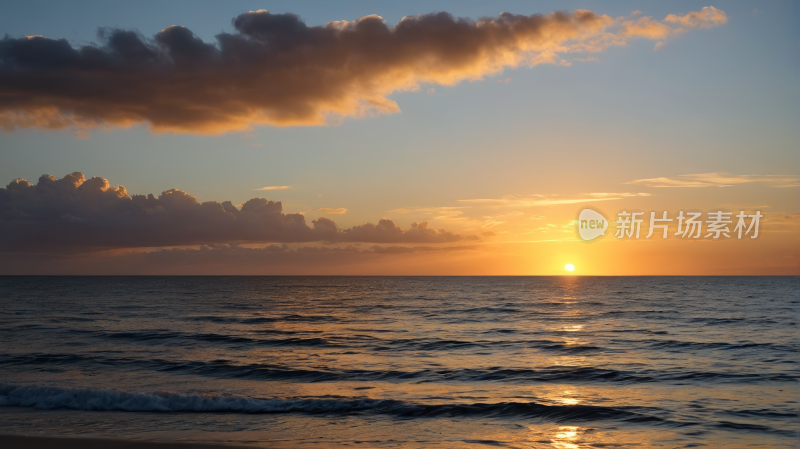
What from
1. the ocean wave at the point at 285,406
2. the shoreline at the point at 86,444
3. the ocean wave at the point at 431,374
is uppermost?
the shoreline at the point at 86,444

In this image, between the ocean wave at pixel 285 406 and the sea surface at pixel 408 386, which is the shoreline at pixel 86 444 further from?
the ocean wave at pixel 285 406

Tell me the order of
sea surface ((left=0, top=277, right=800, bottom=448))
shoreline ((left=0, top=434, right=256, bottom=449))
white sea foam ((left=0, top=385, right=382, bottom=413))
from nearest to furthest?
shoreline ((left=0, top=434, right=256, bottom=449)) < sea surface ((left=0, top=277, right=800, bottom=448)) < white sea foam ((left=0, top=385, right=382, bottom=413))

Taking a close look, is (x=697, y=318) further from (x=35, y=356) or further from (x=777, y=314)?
(x=35, y=356)

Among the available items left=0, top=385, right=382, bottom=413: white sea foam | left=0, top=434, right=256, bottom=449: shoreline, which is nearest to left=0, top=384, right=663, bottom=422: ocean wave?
left=0, top=385, right=382, bottom=413: white sea foam

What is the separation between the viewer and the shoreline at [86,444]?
11.4 metres

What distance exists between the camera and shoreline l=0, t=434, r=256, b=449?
1139 cm

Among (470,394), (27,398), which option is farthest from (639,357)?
(27,398)

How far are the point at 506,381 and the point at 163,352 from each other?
62.3 feet

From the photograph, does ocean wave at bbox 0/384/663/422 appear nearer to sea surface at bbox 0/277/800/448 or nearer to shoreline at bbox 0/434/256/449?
sea surface at bbox 0/277/800/448

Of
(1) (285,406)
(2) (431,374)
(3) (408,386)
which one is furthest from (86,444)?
(2) (431,374)

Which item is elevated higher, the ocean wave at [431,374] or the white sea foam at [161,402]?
the white sea foam at [161,402]

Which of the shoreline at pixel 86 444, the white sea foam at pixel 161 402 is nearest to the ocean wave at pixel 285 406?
the white sea foam at pixel 161 402

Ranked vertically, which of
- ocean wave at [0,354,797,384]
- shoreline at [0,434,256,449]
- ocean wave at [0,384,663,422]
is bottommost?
ocean wave at [0,354,797,384]

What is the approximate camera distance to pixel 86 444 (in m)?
11.6
